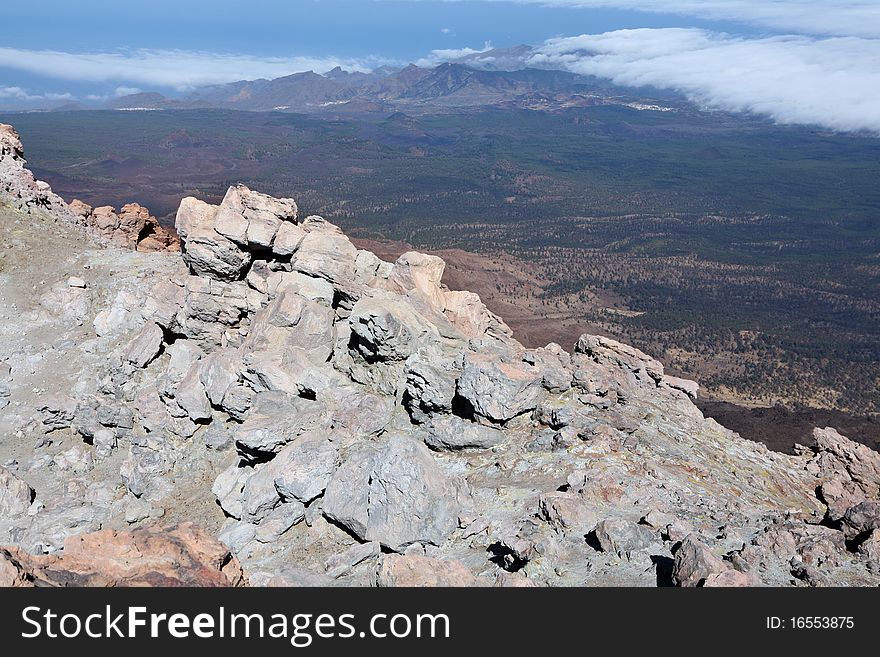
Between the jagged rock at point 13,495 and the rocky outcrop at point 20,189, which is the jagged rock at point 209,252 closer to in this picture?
the jagged rock at point 13,495

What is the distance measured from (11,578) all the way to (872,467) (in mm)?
22118

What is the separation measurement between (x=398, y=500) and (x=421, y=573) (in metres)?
2.87

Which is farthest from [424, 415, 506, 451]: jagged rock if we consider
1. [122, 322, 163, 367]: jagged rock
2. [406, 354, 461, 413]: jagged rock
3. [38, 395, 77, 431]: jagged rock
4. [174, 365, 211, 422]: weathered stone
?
[38, 395, 77, 431]: jagged rock

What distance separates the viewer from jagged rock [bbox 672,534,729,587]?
9656 millimetres

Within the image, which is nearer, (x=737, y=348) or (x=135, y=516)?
(x=135, y=516)

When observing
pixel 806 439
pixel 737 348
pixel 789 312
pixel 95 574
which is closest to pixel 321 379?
pixel 95 574

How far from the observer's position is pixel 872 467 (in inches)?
758

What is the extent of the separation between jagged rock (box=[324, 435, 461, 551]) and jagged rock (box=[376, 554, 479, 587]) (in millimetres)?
2196

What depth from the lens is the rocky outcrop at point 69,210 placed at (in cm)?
3167

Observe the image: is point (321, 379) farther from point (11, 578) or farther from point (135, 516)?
point (11, 578)

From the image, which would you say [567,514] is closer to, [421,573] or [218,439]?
[421,573]

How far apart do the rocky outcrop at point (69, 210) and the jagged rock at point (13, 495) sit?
56.9ft

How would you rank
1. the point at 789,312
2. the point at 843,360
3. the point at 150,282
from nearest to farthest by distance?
the point at 150,282
the point at 843,360
the point at 789,312

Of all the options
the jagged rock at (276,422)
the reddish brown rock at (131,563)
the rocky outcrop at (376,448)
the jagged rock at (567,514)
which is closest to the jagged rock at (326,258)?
the rocky outcrop at (376,448)
